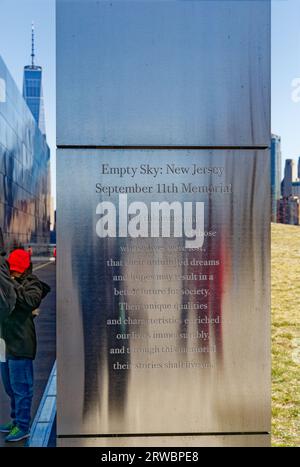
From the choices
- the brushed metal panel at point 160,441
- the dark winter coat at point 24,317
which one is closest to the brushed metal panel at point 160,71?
the dark winter coat at point 24,317

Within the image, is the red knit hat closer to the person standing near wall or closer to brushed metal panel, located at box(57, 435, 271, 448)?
the person standing near wall

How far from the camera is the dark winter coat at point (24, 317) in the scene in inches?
120

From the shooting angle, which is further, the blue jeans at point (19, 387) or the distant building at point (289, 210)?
the distant building at point (289, 210)

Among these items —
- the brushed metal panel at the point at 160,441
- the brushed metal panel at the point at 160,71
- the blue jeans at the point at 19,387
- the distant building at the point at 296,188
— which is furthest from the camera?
the distant building at the point at 296,188

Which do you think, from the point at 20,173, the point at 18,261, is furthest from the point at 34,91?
the point at 18,261

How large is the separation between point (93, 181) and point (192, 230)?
83 cm

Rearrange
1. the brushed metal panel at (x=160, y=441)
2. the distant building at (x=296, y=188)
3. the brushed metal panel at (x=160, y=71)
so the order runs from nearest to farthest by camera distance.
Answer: the brushed metal panel at (x=160, y=71) < the brushed metal panel at (x=160, y=441) < the distant building at (x=296, y=188)

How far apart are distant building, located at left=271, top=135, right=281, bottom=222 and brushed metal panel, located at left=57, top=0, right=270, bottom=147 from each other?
32cm

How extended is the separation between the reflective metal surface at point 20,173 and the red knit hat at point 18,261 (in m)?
0.09

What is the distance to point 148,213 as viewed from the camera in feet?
9.56

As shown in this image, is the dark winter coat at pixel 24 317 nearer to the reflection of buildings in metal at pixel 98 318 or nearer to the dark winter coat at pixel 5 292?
the dark winter coat at pixel 5 292

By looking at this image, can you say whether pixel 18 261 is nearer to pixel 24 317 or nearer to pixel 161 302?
pixel 24 317
